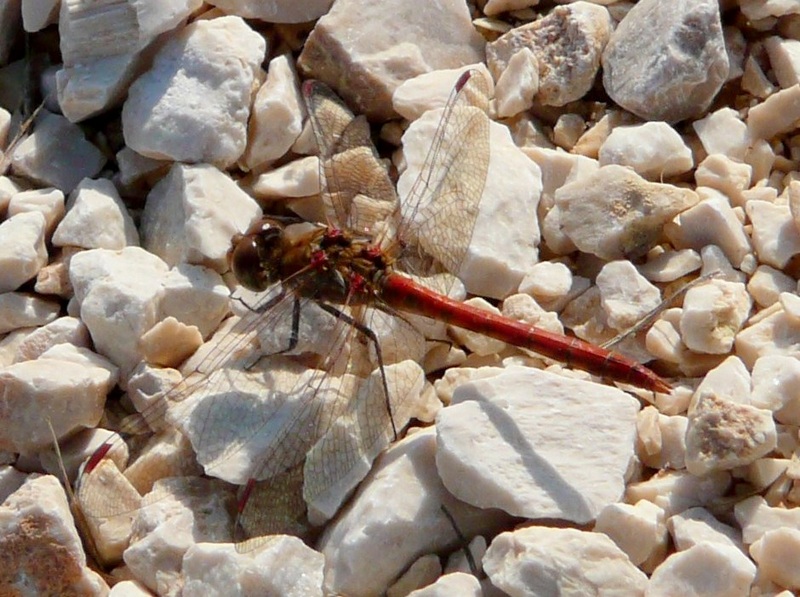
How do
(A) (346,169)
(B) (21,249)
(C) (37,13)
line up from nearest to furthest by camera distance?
(B) (21,249) < (A) (346,169) < (C) (37,13)

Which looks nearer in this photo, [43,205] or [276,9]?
[43,205]

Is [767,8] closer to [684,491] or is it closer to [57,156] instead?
[684,491]

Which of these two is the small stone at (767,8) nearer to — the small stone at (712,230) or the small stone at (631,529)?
the small stone at (712,230)

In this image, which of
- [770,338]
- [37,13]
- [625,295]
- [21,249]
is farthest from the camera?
[37,13]

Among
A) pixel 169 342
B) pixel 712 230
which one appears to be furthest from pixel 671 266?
pixel 169 342

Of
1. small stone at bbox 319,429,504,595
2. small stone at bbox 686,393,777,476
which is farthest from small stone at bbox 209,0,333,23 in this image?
small stone at bbox 686,393,777,476

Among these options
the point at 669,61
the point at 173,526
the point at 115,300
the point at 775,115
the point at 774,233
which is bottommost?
the point at 173,526

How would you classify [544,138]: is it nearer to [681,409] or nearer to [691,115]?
[691,115]

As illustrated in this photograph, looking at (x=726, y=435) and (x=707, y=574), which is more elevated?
(x=726, y=435)
